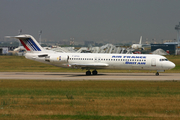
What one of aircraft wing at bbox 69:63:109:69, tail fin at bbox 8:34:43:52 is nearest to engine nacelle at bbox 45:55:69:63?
aircraft wing at bbox 69:63:109:69

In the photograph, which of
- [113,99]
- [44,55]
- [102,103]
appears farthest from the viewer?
[44,55]

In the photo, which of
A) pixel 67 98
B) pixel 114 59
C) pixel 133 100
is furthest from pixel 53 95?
pixel 114 59

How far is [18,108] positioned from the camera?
51.5 feet

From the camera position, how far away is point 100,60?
4138 cm

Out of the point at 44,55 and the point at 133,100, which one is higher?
the point at 44,55

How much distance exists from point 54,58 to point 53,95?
73.0 ft

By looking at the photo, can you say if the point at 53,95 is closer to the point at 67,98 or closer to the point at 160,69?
the point at 67,98

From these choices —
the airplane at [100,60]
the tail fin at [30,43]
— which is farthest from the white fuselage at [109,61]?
the tail fin at [30,43]

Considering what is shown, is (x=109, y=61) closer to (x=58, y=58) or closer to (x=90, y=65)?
(x=90, y=65)

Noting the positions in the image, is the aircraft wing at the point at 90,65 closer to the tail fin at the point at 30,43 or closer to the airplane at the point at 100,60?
the airplane at the point at 100,60

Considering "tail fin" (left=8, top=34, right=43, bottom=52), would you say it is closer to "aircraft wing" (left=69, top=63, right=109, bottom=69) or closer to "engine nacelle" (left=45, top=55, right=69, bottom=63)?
"engine nacelle" (left=45, top=55, right=69, bottom=63)

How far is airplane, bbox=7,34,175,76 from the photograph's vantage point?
39.7 metres

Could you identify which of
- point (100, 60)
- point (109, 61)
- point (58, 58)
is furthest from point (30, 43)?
point (109, 61)

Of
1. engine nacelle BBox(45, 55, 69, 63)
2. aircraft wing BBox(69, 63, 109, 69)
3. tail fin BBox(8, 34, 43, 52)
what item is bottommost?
aircraft wing BBox(69, 63, 109, 69)
